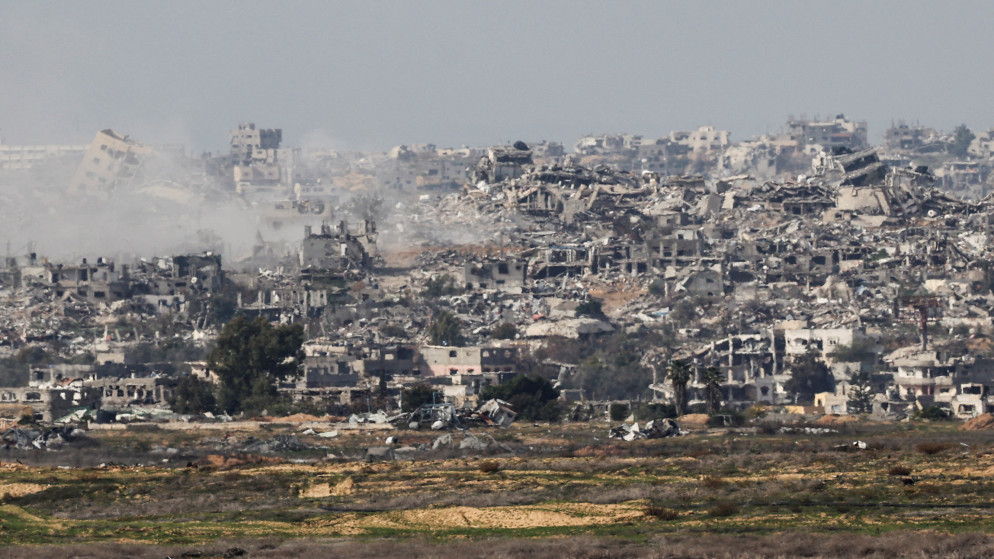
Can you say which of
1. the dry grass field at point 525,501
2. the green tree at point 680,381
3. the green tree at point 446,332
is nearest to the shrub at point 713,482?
the dry grass field at point 525,501

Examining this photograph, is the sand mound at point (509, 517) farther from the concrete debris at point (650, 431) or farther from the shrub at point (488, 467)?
the concrete debris at point (650, 431)

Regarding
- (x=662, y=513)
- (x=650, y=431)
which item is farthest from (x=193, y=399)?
(x=662, y=513)

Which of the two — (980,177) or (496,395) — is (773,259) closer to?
(496,395)

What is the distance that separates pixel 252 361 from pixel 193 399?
400cm

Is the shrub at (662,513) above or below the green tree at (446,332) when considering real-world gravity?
below

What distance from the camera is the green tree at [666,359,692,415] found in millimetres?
75062

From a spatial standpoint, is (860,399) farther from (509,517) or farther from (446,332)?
(509,517)

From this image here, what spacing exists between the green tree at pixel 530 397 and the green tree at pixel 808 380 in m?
15.7

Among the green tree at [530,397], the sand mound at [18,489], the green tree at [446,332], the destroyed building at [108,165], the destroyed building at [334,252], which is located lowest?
the sand mound at [18,489]

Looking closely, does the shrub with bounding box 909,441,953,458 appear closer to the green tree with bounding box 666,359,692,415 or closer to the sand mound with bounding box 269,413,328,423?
the green tree with bounding box 666,359,692,415

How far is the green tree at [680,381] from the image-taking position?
75062 millimetres

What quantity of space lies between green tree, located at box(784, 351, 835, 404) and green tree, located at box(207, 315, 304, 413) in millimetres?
23714

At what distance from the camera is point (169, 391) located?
8869 cm

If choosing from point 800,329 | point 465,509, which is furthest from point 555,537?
point 800,329
